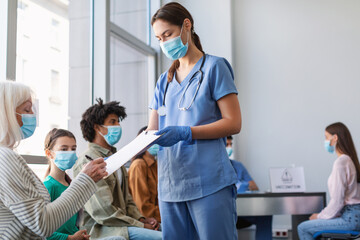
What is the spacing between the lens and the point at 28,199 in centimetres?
132

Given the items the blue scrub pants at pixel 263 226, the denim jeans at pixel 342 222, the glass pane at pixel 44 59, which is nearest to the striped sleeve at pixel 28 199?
the glass pane at pixel 44 59

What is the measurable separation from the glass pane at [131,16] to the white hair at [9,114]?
324cm

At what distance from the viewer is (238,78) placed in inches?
231

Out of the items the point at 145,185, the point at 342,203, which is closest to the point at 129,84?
the point at 145,185

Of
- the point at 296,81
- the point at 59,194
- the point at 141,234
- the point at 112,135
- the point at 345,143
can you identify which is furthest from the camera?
the point at 296,81

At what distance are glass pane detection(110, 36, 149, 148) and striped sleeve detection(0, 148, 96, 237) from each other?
3139 mm

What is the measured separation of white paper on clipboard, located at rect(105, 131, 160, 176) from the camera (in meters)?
1.46

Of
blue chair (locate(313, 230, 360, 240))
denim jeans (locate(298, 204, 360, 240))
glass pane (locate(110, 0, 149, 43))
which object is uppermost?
glass pane (locate(110, 0, 149, 43))

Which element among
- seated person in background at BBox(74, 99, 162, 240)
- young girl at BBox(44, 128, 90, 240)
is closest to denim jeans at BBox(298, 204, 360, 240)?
seated person in background at BBox(74, 99, 162, 240)

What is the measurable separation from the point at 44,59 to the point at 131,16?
1872 millimetres

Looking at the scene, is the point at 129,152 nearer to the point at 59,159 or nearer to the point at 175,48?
the point at 175,48

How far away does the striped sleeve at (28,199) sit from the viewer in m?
1.30

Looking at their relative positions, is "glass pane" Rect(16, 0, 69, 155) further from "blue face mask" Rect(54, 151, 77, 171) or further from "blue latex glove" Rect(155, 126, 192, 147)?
"blue latex glove" Rect(155, 126, 192, 147)

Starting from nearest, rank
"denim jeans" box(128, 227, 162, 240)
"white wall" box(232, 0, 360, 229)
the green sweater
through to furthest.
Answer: the green sweater
"denim jeans" box(128, 227, 162, 240)
"white wall" box(232, 0, 360, 229)
